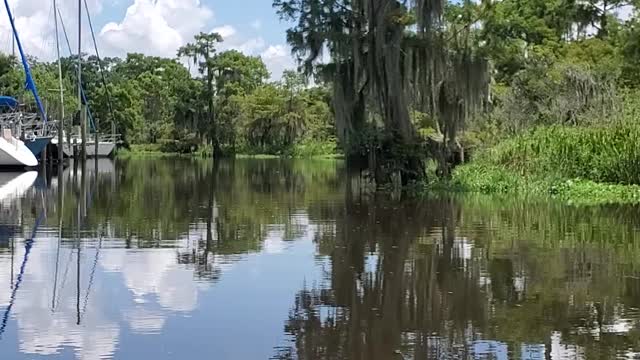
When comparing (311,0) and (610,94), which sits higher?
(311,0)

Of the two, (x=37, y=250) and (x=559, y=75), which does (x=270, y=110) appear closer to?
(x=559, y=75)

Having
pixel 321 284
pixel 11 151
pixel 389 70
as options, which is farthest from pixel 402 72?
pixel 11 151

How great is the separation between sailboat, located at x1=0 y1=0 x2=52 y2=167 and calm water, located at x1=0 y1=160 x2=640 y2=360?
22679 mm

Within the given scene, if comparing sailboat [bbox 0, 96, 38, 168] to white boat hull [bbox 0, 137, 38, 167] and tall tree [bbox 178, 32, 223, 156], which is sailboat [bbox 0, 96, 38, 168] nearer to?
white boat hull [bbox 0, 137, 38, 167]

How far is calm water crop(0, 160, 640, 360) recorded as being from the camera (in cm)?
731

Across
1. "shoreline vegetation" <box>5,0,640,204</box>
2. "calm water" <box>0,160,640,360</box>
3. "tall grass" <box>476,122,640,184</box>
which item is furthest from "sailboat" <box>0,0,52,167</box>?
"tall grass" <box>476,122,640,184</box>

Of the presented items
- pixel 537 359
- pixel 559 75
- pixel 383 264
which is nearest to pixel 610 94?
pixel 559 75

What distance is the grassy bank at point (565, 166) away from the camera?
23938 millimetres

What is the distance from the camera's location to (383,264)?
11.5 metres

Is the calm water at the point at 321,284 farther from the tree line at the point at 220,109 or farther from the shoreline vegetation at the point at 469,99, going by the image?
the tree line at the point at 220,109

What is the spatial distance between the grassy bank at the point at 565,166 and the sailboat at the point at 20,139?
22708 mm

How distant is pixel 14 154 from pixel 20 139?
10.6ft

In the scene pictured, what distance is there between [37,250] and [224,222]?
518cm

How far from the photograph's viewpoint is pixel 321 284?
33.4 feet
